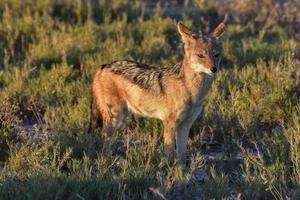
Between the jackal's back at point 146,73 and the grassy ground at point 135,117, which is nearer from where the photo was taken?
the grassy ground at point 135,117

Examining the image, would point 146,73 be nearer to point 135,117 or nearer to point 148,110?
point 148,110

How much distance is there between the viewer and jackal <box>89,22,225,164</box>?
21.4ft

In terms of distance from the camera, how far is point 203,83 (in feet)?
21.8

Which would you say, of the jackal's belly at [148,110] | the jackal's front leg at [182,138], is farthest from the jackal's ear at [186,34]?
the jackal's front leg at [182,138]

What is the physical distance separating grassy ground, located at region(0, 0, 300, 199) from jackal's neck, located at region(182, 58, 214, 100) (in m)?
0.64

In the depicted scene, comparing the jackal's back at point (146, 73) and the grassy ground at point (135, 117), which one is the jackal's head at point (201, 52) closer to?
the jackal's back at point (146, 73)

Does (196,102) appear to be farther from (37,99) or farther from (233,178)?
(37,99)

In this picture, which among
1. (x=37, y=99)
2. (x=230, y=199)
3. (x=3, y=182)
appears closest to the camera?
(x=3, y=182)

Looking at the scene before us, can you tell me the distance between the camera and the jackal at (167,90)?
21.4 ft

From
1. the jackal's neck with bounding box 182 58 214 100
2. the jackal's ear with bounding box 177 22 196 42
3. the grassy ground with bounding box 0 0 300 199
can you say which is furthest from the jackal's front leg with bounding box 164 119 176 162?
the jackal's ear with bounding box 177 22 196 42

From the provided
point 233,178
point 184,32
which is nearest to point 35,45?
point 184,32

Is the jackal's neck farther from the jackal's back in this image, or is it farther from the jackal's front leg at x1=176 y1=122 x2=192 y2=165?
the jackal's front leg at x1=176 y1=122 x2=192 y2=165

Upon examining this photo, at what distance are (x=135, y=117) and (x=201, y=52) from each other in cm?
173

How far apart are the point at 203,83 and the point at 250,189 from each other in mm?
1351
